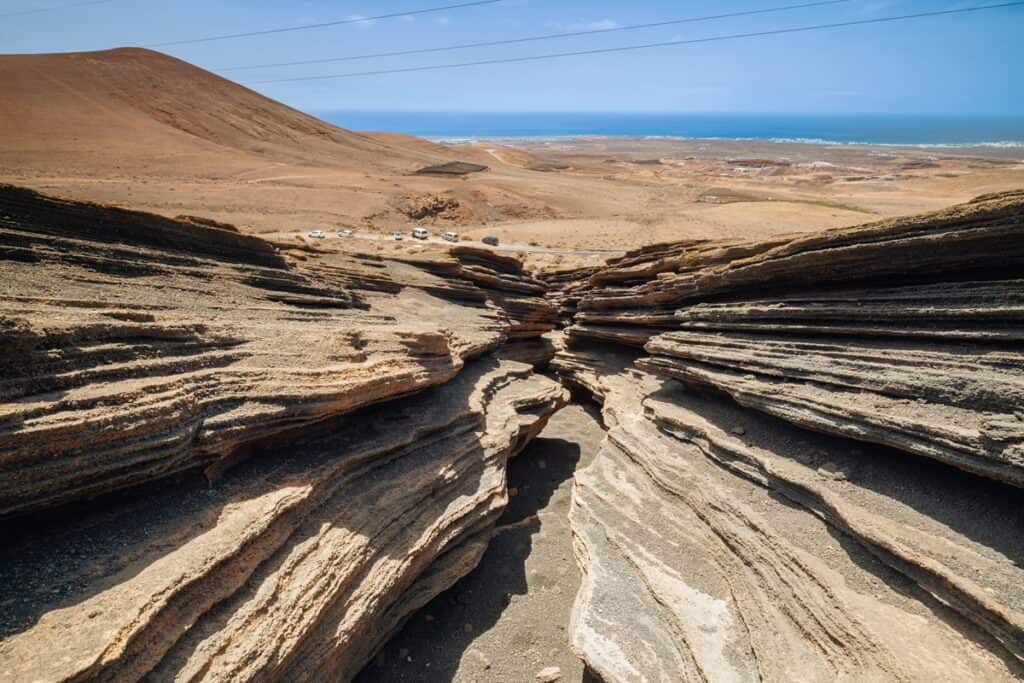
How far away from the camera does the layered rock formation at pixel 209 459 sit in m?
4.42

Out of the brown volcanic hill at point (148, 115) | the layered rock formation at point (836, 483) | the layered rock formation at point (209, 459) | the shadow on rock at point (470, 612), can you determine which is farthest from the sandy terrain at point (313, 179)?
the layered rock formation at point (209, 459)

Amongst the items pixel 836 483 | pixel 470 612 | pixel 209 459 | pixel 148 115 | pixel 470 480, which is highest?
pixel 148 115

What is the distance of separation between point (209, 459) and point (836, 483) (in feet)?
24.5

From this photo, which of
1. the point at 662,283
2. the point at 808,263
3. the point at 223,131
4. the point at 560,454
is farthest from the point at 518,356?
the point at 223,131

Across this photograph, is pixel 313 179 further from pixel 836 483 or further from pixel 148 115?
pixel 836 483

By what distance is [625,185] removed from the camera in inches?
2405

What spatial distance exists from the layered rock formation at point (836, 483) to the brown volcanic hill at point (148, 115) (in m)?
52.4

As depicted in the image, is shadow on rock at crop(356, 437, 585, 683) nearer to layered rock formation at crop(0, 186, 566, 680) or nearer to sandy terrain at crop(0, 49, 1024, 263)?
layered rock formation at crop(0, 186, 566, 680)

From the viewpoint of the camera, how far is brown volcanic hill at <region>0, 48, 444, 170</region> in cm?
4700

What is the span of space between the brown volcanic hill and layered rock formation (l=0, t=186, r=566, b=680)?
4807cm

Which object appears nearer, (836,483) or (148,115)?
(836,483)

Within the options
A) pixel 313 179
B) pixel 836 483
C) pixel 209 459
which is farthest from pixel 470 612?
pixel 313 179

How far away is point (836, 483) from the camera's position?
6.95 meters

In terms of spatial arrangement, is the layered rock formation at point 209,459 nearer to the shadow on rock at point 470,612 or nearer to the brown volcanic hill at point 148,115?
the shadow on rock at point 470,612
